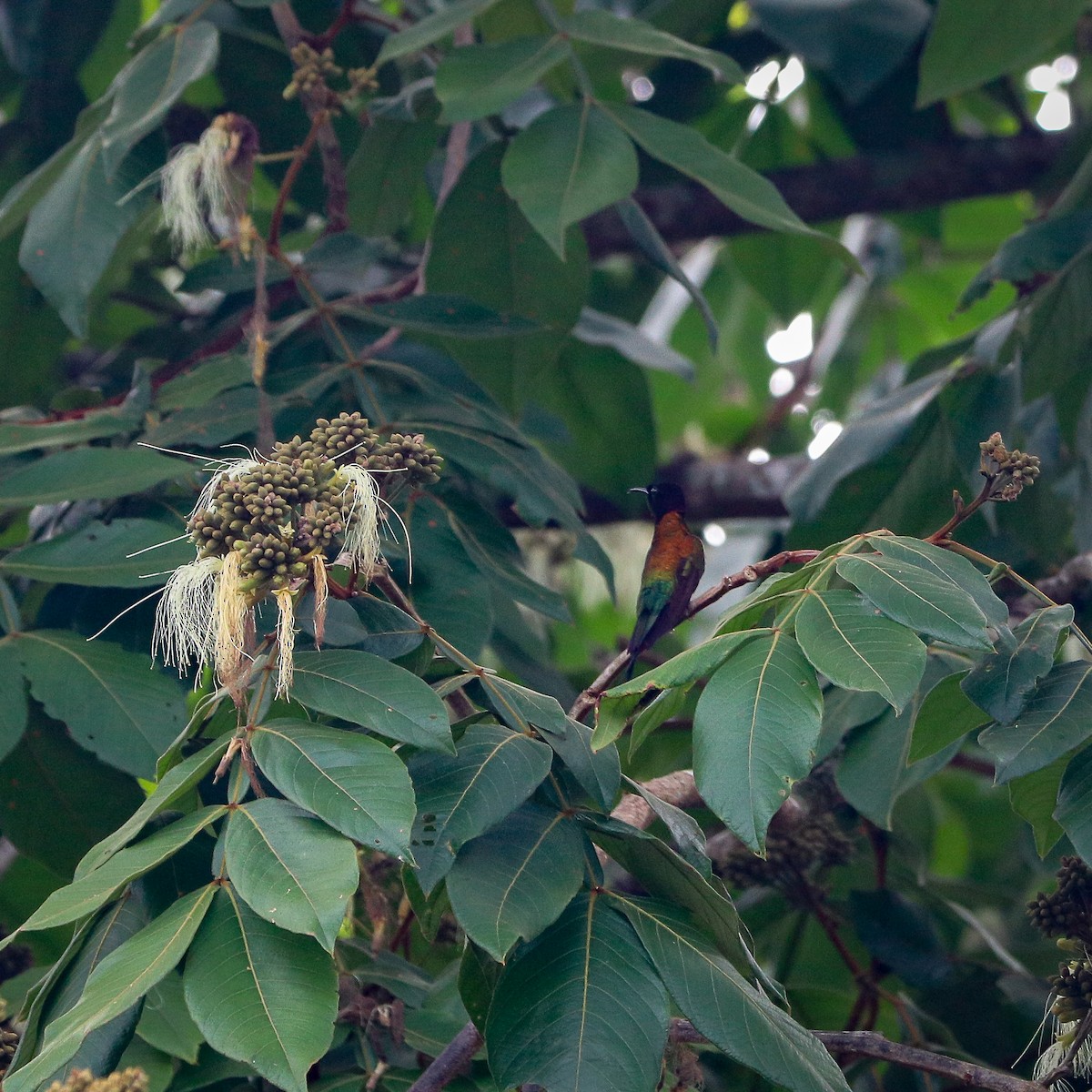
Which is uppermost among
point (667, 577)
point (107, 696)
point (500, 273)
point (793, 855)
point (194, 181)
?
point (194, 181)

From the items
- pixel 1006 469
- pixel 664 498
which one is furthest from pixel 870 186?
pixel 1006 469

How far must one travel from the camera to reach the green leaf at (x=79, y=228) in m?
2.07

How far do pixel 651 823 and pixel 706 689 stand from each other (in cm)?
60

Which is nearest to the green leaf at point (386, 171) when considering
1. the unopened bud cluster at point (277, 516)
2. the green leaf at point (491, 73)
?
the green leaf at point (491, 73)

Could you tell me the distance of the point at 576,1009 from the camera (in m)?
1.15

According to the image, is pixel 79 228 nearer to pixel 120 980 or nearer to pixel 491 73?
pixel 491 73

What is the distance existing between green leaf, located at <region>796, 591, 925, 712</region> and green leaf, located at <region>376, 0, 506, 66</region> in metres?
1.21

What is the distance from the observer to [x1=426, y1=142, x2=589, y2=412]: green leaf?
242 cm

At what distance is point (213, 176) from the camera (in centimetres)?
213

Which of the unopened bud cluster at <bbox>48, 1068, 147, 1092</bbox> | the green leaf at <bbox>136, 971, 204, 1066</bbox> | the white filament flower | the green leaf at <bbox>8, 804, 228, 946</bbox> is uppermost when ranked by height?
the white filament flower

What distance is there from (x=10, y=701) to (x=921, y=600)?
3.44 ft

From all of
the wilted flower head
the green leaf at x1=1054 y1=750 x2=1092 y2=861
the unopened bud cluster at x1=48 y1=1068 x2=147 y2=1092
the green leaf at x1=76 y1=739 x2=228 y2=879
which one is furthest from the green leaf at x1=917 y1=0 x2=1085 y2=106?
the unopened bud cluster at x1=48 y1=1068 x2=147 y2=1092

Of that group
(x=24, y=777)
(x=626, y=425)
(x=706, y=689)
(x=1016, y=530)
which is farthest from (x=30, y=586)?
(x=1016, y=530)

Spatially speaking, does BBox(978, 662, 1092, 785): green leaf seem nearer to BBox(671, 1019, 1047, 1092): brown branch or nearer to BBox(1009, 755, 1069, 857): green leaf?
BBox(1009, 755, 1069, 857): green leaf
